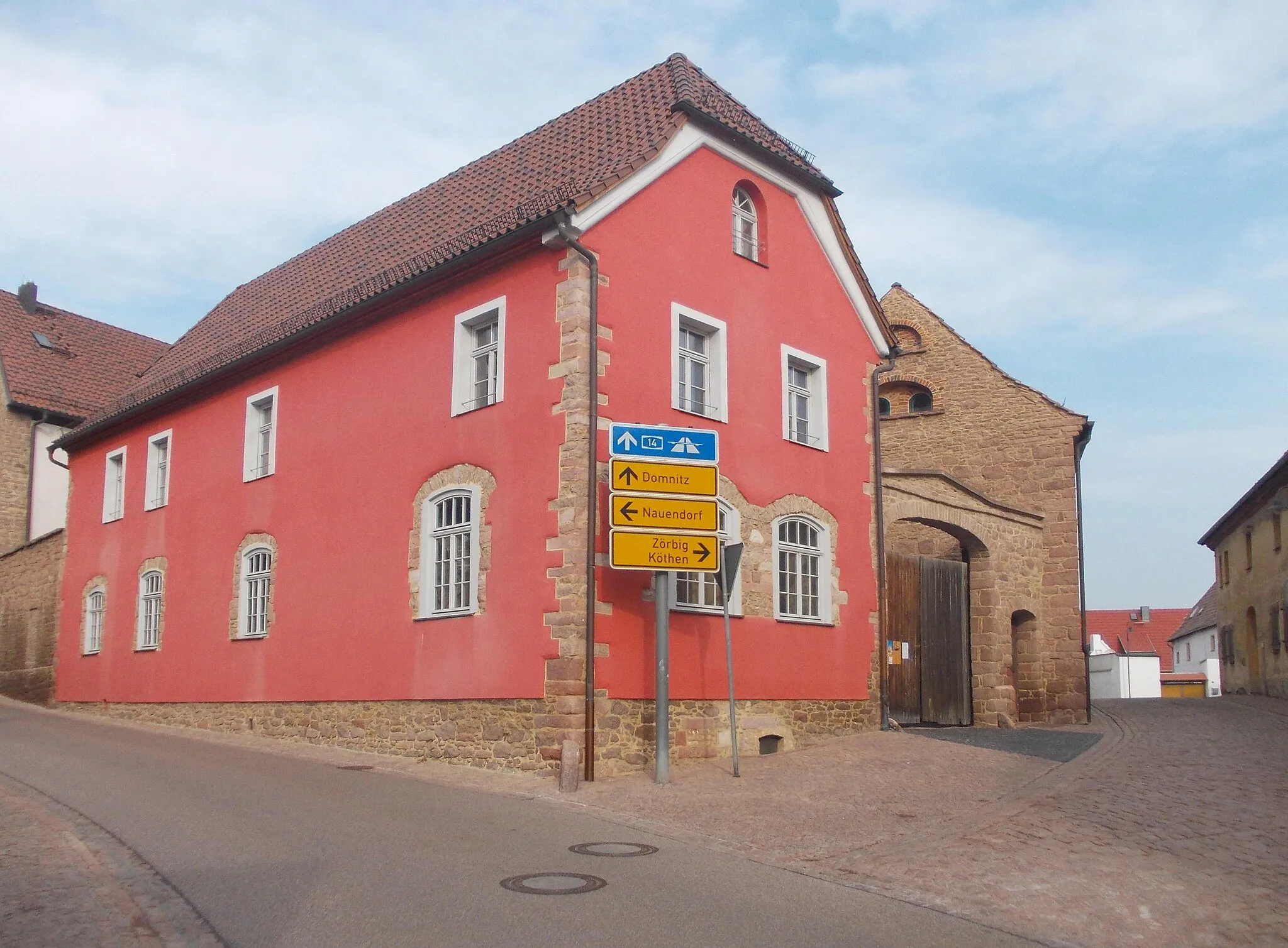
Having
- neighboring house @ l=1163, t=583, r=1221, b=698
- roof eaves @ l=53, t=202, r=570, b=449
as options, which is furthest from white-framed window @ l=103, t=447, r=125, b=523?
neighboring house @ l=1163, t=583, r=1221, b=698

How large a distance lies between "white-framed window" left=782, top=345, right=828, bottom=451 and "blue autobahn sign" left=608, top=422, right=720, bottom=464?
4045 mm

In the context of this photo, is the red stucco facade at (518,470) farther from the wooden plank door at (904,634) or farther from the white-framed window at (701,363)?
the wooden plank door at (904,634)

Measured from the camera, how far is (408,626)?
616 inches

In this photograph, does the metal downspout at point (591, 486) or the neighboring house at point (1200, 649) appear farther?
the neighboring house at point (1200, 649)

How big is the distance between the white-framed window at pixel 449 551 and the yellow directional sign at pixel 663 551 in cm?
251

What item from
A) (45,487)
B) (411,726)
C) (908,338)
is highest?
(908,338)

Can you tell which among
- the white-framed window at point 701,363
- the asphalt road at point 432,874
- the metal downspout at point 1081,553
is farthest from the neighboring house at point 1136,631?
the asphalt road at point 432,874

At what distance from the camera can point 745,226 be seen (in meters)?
17.3

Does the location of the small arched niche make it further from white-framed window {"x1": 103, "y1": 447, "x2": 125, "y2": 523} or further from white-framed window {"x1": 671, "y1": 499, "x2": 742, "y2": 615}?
white-framed window {"x1": 103, "y1": 447, "x2": 125, "y2": 523}

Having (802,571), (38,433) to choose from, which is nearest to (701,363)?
(802,571)

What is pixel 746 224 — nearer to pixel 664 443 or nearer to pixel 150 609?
pixel 664 443

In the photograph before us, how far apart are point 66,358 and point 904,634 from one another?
968 inches

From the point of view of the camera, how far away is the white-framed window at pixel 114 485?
24.4 metres

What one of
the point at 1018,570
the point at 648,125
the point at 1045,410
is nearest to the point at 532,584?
the point at 648,125
